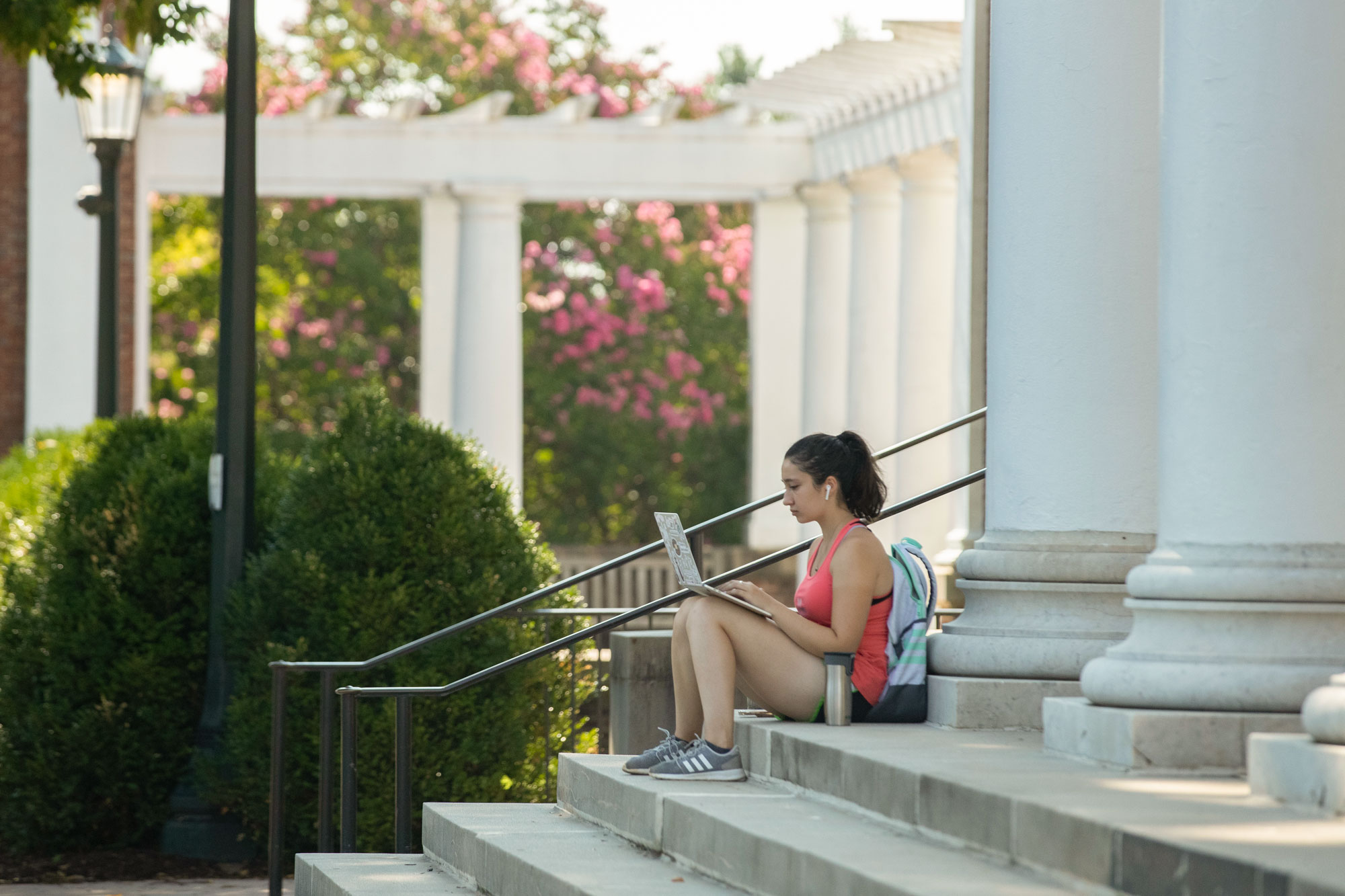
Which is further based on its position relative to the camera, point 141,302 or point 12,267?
point 141,302

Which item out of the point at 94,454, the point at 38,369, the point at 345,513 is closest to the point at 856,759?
the point at 345,513

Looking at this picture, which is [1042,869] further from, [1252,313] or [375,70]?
[375,70]

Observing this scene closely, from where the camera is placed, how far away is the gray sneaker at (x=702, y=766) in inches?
311

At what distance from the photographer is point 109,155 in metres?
15.8

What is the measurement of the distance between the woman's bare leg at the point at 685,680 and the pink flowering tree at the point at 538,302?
25.9 meters

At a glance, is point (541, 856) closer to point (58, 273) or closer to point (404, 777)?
point (404, 777)

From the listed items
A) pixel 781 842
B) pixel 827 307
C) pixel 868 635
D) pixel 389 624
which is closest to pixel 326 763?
pixel 389 624

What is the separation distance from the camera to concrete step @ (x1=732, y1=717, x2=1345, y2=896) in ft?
15.3

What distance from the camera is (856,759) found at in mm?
6949

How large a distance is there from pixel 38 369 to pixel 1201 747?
2003 centimetres

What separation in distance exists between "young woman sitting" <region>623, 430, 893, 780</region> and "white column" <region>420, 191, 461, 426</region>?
50.4ft

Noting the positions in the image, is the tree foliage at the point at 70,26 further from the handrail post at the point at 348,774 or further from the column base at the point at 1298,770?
the column base at the point at 1298,770

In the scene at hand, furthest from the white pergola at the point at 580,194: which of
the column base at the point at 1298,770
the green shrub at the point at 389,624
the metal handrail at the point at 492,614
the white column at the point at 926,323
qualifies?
the column base at the point at 1298,770

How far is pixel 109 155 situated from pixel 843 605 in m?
10.2
